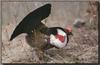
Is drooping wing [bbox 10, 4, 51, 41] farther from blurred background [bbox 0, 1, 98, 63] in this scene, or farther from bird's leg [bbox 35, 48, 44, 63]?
bird's leg [bbox 35, 48, 44, 63]

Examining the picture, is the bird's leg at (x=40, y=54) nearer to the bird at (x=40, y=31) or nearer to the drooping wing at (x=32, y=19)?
the bird at (x=40, y=31)

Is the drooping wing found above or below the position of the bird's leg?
above

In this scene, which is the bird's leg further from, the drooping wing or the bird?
the drooping wing

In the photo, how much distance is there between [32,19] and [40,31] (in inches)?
4.6

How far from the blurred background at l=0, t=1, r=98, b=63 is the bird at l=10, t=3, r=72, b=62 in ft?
0.10

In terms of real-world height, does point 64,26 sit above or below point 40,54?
above

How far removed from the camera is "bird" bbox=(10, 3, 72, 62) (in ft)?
9.33

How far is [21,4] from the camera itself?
2850 millimetres

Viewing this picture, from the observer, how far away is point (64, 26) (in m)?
2.85

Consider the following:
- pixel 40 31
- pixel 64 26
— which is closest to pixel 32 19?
pixel 40 31

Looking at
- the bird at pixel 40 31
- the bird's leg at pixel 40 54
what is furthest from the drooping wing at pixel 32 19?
the bird's leg at pixel 40 54

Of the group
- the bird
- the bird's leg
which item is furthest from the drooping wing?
the bird's leg

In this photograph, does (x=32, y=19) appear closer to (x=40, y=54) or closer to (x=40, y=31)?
(x=40, y=31)

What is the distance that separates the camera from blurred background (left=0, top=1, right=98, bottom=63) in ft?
9.31
